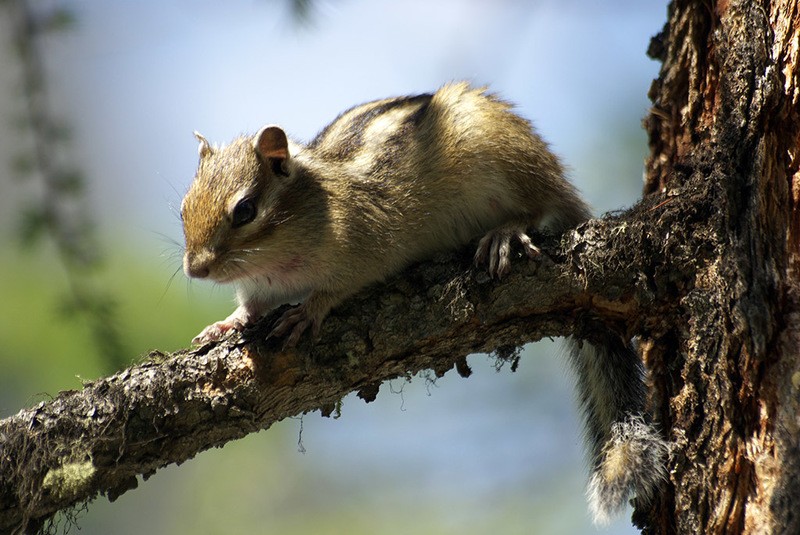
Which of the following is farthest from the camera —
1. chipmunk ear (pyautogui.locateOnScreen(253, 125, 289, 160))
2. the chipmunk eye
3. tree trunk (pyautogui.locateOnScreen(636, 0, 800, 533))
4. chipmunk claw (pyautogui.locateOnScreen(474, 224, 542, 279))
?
chipmunk ear (pyautogui.locateOnScreen(253, 125, 289, 160))

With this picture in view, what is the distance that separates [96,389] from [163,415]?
14.7 inches

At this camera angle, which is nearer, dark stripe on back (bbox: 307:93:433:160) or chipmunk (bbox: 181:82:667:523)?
chipmunk (bbox: 181:82:667:523)

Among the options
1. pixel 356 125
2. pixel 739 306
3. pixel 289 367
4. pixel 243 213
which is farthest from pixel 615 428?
pixel 356 125

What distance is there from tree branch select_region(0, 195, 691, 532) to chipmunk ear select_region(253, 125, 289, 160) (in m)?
1.03

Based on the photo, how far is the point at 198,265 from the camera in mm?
3668

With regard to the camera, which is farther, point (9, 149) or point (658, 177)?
point (658, 177)

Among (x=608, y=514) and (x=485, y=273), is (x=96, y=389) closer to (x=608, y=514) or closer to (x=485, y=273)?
(x=485, y=273)

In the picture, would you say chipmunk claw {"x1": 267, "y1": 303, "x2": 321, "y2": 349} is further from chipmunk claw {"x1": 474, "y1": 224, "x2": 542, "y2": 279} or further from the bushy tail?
the bushy tail

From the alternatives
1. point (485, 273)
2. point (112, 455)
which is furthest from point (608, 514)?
point (112, 455)

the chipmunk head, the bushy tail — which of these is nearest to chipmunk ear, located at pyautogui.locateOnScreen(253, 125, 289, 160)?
the chipmunk head

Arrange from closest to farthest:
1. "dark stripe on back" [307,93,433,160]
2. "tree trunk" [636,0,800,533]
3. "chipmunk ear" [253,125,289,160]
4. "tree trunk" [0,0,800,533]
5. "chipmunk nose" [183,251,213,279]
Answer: "tree trunk" [636,0,800,533], "tree trunk" [0,0,800,533], "chipmunk nose" [183,251,213,279], "chipmunk ear" [253,125,289,160], "dark stripe on back" [307,93,433,160]

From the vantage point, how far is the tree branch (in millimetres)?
3400

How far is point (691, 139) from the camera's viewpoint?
3.71 meters

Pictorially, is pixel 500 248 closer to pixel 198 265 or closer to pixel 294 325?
pixel 294 325
